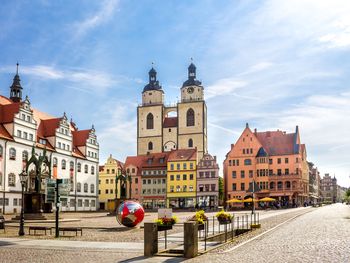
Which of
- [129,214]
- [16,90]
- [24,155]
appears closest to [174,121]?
[16,90]

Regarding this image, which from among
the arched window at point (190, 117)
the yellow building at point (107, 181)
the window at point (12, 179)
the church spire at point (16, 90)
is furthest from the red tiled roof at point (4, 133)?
the arched window at point (190, 117)

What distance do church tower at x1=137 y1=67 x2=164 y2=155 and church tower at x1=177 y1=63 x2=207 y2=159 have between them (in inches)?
232

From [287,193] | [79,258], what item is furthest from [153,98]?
[79,258]

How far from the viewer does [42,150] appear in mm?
73812

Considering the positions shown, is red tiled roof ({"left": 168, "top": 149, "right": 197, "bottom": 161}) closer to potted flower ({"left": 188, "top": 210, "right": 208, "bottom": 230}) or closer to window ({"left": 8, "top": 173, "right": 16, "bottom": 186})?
window ({"left": 8, "top": 173, "right": 16, "bottom": 186})

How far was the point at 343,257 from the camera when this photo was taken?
14336 mm

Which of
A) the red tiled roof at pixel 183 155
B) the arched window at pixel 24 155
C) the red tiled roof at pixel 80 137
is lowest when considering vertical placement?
the arched window at pixel 24 155

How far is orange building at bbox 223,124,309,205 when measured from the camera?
3957 inches

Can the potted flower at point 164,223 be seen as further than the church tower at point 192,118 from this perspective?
No

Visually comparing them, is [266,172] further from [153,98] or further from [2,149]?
[2,149]

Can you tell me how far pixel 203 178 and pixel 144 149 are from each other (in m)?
28.2

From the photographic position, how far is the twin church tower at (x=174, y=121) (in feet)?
391

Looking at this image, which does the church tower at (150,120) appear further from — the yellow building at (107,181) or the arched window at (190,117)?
the yellow building at (107,181)

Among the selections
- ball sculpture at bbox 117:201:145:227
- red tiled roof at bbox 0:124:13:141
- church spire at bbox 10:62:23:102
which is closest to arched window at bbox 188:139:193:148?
church spire at bbox 10:62:23:102
